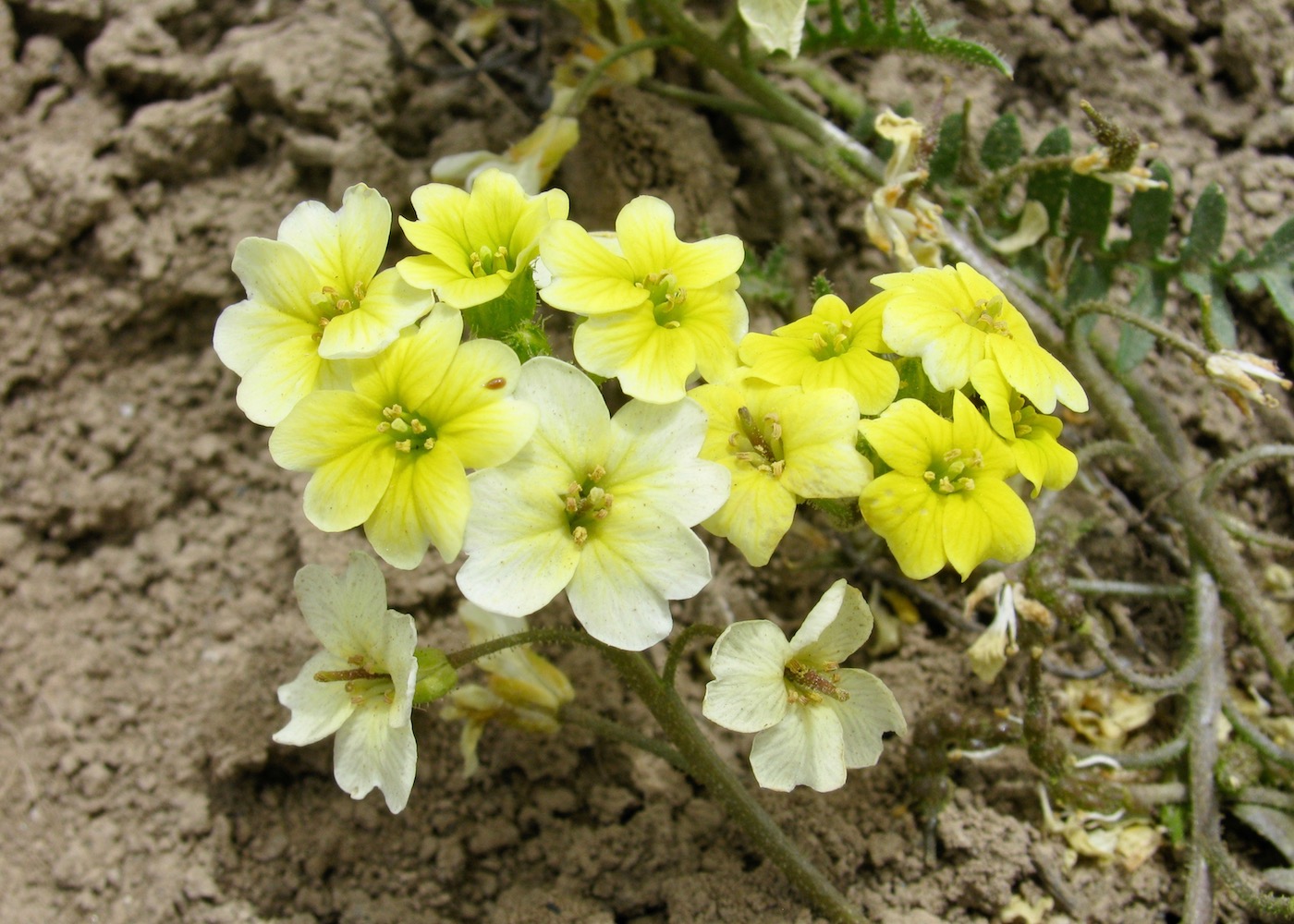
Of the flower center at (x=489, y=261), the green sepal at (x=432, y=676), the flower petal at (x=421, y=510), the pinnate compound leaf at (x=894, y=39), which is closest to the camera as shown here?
the flower petal at (x=421, y=510)

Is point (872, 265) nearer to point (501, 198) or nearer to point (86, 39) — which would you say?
point (501, 198)

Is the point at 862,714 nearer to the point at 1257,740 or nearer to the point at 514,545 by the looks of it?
the point at 514,545

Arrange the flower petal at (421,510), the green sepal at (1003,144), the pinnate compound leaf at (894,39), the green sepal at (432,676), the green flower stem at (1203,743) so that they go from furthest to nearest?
the green sepal at (1003,144) < the pinnate compound leaf at (894,39) < the green flower stem at (1203,743) < the green sepal at (432,676) < the flower petal at (421,510)

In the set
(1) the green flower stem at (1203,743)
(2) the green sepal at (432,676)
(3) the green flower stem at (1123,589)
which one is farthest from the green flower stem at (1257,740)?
(2) the green sepal at (432,676)

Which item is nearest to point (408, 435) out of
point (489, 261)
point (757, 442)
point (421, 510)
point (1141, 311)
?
point (421, 510)

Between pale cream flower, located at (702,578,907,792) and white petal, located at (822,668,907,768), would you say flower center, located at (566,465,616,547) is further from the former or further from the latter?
white petal, located at (822,668,907,768)

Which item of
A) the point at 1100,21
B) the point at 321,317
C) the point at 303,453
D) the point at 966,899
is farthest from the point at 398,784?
the point at 1100,21

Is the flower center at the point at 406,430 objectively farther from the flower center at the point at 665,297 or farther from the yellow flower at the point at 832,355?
the yellow flower at the point at 832,355
